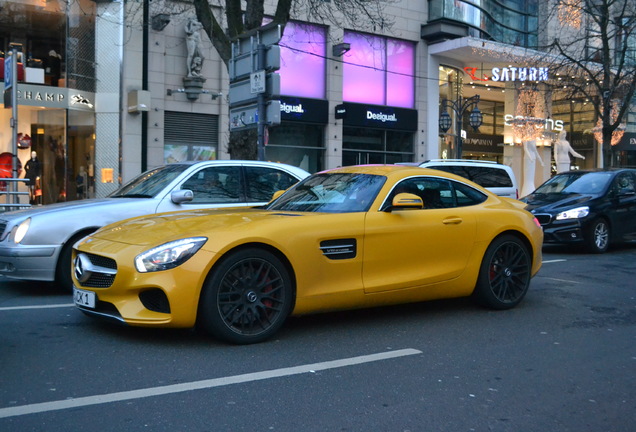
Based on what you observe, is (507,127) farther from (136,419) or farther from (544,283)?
(136,419)

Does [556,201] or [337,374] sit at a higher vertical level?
[556,201]

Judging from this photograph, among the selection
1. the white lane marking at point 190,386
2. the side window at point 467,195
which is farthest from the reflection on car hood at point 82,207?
the white lane marking at point 190,386

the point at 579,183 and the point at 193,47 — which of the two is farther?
the point at 193,47

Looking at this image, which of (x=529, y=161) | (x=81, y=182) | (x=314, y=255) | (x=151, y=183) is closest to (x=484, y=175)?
(x=151, y=183)

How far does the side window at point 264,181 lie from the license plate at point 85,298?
3201 mm

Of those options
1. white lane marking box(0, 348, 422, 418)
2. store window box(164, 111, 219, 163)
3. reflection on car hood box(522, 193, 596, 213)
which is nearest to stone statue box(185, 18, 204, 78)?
store window box(164, 111, 219, 163)

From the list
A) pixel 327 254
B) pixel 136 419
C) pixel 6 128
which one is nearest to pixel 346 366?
pixel 327 254

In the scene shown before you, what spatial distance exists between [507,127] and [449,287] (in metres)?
30.7

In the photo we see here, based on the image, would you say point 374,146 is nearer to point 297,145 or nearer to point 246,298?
point 297,145

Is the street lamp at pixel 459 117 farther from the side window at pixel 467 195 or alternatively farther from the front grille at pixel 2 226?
the front grille at pixel 2 226

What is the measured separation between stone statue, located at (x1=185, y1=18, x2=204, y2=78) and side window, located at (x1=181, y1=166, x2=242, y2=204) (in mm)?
14901

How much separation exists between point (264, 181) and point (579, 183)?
7574 millimetres

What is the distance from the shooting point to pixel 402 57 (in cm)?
2806

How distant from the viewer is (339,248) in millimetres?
5586
